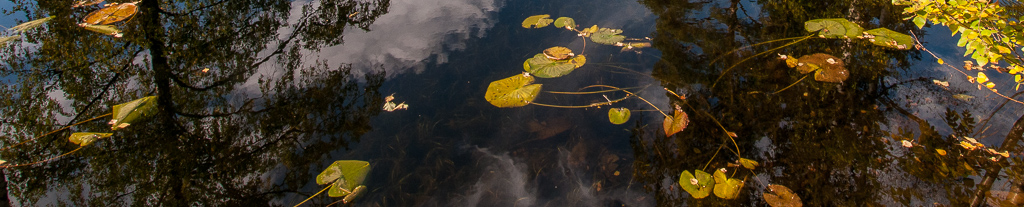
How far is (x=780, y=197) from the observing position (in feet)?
5.79

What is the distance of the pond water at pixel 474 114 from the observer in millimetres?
1854

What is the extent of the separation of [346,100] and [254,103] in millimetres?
424

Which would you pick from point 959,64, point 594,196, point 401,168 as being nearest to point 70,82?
point 401,168

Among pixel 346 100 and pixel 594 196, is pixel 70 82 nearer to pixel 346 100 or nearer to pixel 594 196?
pixel 346 100

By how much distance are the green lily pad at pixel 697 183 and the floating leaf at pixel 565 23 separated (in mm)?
1426

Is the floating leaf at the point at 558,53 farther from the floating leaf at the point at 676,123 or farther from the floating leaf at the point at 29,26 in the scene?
the floating leaf at the point at 29,26

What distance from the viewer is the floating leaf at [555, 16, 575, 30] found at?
3.11 meters

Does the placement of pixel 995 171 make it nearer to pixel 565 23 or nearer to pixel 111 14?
pixel 565 23

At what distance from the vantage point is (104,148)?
6.68 ft

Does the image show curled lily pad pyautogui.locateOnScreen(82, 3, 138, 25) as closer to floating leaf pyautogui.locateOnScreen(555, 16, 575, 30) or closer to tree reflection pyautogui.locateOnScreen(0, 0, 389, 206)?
tree reflection pyautogui.locateOnScreen(0, 0, 389, 206)

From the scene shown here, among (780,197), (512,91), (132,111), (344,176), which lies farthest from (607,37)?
(132,111)

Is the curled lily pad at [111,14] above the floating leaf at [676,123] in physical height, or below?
above

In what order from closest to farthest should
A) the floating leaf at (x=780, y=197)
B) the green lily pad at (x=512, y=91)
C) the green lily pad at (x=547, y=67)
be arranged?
the floating leaf at (x=780, y=197) < the green lily pad at (x=512, y=91) < the green lily pad at (x=547, y=67)

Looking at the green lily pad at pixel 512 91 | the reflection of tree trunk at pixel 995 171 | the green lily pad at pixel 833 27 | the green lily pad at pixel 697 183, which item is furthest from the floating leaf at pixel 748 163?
the green lily pad at pixel 833 27
